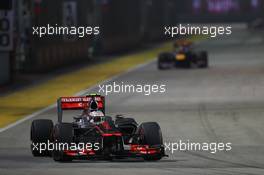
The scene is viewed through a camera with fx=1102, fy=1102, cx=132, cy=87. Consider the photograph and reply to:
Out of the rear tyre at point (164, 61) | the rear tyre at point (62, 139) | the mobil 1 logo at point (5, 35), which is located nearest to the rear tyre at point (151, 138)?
the rear tyre at point (62, 139)

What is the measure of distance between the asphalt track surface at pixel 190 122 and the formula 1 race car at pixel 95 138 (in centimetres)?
20

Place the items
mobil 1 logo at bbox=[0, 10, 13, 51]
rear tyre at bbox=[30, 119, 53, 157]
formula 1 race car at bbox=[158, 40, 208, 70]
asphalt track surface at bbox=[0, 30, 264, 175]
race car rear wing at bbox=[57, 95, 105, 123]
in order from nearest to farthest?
asphalt track surface at bbox=[0, 30, 264, 175], rear tyre at bbox=[30, 119, 53, 157], race car rear wing at bbox=[57, 95, 105, 123], mobil 1 logo at bbox=[0, 10, 13, 51], formula 1 race car at bbox=[158, 40, 208, 70]

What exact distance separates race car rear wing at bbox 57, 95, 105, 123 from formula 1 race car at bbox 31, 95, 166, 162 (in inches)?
1.8

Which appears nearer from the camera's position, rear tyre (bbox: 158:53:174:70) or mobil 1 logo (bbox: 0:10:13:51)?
mobil 1 logo (bbox: 0:10:13:51)

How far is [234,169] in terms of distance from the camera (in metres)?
18.3

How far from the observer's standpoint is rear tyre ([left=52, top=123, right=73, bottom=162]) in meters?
19.4

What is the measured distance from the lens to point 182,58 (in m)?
56.7

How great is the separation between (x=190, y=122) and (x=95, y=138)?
908 cm

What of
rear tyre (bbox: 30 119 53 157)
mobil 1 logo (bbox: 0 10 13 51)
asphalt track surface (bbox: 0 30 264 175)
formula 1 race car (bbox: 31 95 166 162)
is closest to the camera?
asphalt track surface (bbox: 0 30 264 175)

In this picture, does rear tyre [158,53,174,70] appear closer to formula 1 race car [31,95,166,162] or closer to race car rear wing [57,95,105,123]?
race car rear wing [57,95,105,123]

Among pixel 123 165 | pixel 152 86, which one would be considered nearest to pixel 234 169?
pixel 123 165

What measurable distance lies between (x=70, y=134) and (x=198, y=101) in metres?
16.6

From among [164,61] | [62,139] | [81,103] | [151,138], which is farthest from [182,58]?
[62,139]

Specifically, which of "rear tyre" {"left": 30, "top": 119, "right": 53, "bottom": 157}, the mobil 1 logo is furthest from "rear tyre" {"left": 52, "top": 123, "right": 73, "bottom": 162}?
the mobil 1 logo
